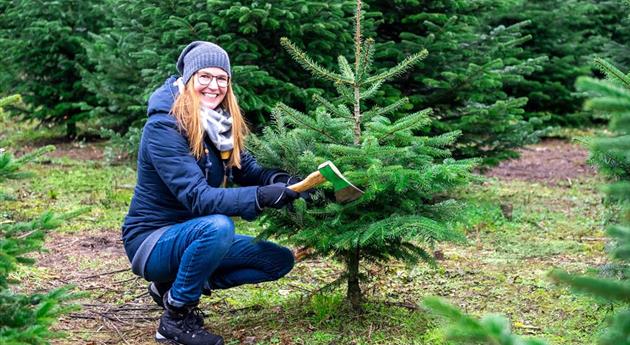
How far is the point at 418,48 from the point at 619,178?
149 inches

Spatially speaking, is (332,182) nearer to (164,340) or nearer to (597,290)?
(164,340)

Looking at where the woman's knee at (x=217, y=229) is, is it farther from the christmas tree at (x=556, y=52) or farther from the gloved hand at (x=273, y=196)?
the christmas tree at (x=556, y=52)

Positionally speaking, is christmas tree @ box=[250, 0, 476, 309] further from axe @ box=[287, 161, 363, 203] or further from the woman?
the woman

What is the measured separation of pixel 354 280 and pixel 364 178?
2.63 feet

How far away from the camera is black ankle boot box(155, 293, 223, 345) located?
418cm

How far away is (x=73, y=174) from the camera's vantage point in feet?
29.8

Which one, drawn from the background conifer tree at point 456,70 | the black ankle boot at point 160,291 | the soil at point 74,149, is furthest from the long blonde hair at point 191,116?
the soil at point 74,149

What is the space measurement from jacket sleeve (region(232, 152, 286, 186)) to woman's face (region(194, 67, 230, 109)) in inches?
14.9

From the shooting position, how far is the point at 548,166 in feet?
35.0

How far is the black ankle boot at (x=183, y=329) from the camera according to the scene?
418 cm

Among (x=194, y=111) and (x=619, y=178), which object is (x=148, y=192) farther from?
(x=619, y=178)

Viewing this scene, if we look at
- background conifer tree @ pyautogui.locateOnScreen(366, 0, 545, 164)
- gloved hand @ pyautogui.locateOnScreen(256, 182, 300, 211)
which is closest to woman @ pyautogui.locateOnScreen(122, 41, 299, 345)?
gloved hand @ pyautogui.locateOnScreen(256, 182, 300, 211)

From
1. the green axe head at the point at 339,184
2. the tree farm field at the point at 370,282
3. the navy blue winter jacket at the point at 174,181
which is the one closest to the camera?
the green axe head at the point at 339,184

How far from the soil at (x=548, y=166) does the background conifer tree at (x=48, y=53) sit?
542cm
